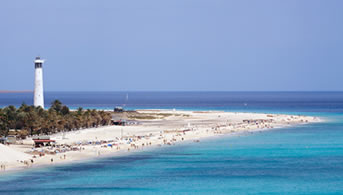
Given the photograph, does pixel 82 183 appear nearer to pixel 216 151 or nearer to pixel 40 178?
pixel 40 178

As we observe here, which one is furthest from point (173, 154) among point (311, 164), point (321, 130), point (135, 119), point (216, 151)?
point (135, 119)

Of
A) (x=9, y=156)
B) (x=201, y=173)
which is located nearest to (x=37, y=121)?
(x=9, y=156)

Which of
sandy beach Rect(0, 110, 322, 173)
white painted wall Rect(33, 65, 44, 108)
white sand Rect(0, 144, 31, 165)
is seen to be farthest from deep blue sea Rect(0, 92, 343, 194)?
white painted wall Rect(33, 65, 44, 108)

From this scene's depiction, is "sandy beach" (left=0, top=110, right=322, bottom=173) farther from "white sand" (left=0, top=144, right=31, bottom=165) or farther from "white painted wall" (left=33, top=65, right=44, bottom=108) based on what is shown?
"white painted wall" (left=33, top=65, right=44, bottom=108)

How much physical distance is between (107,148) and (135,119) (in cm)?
→ 5577

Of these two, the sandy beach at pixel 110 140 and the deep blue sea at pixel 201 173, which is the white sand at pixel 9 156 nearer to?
the sandy beach at pixel 110 140

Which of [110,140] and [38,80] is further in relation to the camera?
[38,80]

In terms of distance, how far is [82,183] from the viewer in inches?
1829

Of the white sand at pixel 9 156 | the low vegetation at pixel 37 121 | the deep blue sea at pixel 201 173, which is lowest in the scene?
the deep blue sea at pixel 201 173

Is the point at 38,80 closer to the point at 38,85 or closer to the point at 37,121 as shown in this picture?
the point at 38,85

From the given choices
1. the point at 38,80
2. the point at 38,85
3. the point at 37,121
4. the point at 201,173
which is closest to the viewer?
the point at 201,173

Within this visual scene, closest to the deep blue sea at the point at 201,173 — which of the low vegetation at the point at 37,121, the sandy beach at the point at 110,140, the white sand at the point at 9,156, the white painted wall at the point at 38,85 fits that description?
the sandy beach at the point at 110,140

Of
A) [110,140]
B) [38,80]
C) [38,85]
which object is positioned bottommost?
[110,140]

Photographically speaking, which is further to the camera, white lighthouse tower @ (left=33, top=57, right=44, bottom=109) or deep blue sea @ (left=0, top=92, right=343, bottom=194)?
white lighthouse tower @ (left=33, top=57, right=44, bottom=109)
